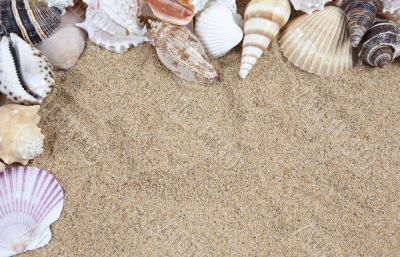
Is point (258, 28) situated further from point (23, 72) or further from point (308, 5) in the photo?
point (23, 72)

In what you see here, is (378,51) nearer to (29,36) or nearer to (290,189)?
(290,189)

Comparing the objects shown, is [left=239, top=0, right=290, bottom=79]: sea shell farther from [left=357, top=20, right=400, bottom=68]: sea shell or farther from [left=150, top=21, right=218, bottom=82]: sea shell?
[left=357, top=20, right=400, bottom=68]: sea shell

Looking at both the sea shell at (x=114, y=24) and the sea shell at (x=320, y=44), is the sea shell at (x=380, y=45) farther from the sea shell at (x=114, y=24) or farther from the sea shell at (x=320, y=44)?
the sea shell at (x=114, y=24)

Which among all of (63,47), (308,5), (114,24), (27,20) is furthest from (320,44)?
(27,20)

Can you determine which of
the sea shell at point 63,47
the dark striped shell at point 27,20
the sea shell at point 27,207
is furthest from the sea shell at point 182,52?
the sea shell at point 27,207

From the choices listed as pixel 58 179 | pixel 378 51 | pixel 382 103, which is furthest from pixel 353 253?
pixel 58 179

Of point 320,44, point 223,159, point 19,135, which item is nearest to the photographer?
point 19,135

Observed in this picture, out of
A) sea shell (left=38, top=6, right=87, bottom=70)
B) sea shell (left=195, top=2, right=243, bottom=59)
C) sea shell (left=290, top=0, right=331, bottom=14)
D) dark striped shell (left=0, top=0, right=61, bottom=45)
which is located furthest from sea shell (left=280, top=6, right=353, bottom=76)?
dark striped shell (left=0, top=0, right=61, bottom=45)
